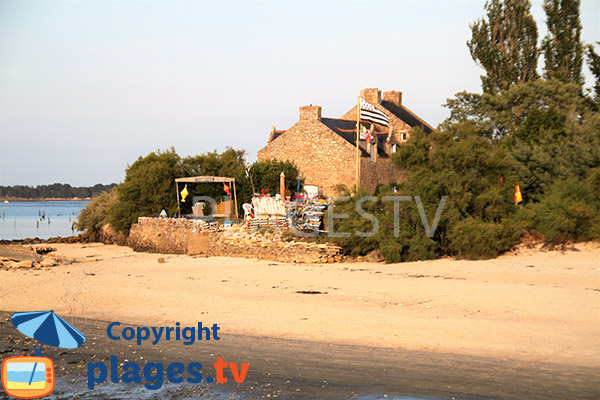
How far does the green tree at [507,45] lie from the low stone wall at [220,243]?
2917 centimetres

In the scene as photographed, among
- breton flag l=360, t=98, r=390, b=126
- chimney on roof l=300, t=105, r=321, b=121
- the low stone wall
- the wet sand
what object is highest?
chimney on roof l=300, t=105, r=321, b=121

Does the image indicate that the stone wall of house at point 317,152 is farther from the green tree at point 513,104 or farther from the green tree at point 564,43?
the green tree at point 564,43

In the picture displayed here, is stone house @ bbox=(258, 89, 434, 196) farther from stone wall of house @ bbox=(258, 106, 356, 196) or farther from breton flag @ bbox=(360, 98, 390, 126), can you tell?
breton flag @ bbox=(360, 98, 390, 126)

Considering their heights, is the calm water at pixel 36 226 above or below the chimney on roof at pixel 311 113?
below

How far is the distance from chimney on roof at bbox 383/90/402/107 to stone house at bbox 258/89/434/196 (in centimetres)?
812

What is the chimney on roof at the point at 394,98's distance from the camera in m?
51.9

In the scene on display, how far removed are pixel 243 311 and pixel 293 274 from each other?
559 centimetres

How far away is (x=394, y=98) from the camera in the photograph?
51969mm

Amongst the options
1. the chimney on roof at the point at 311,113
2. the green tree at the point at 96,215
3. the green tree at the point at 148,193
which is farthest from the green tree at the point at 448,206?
the green tree at the point at 96,215

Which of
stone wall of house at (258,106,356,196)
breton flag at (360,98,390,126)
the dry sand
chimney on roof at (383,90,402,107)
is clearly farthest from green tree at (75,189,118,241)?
chimney on roof at (383,90,402,107)

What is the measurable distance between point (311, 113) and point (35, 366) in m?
32.9

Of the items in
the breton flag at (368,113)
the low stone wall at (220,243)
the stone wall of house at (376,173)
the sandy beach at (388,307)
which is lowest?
the sandy beach at (388,307)

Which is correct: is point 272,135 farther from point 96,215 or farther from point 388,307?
point 388,307

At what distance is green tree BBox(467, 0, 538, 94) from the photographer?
1825 inches
